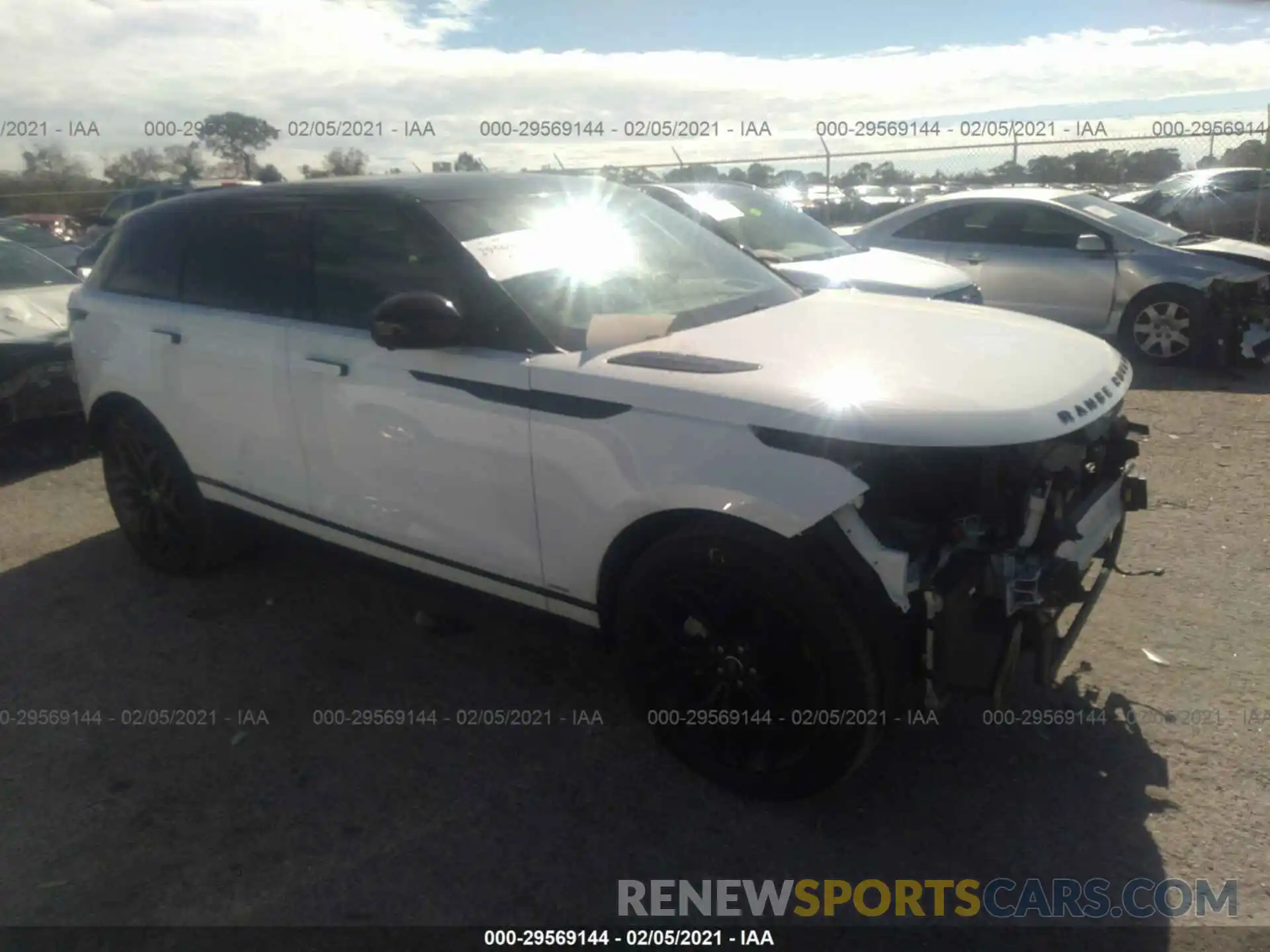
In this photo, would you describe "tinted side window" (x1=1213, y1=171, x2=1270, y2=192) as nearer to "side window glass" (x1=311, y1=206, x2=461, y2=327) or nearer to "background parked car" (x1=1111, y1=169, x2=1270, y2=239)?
"background parked car" (x1=1111, y1=169, x2=1270, y2=239)

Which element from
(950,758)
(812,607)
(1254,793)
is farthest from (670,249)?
(1254,793)

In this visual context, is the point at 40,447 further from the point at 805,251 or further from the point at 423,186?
the point at 805,251

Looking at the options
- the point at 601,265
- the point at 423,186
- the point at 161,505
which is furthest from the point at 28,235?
the point at 601,265

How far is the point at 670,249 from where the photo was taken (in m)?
4.00

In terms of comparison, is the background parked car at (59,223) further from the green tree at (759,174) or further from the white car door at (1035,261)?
the white car door at (1035,261)

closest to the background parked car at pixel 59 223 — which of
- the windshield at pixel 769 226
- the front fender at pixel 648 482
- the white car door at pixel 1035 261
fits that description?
the windshield at pixel 769 226

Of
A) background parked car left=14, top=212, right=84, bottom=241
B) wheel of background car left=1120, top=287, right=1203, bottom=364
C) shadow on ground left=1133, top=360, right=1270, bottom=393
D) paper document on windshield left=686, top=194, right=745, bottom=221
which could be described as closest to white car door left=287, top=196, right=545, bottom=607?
paper document on windshield left=686, top=194, right=745, bottom=221

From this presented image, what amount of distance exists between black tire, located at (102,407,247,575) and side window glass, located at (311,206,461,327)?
1.30 meters

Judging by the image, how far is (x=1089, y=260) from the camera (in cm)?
876

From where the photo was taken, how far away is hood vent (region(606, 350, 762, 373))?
292 cm

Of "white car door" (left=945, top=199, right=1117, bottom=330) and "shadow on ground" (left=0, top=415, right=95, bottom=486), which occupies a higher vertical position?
"white car door" (left=945, top=199, right=1117, bottom=330)

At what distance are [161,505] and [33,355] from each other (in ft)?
8.75

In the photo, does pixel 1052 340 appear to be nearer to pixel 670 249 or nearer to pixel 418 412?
pixel 670 249

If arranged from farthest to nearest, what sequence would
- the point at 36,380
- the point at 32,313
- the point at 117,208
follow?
the point at 117,208 → the point at 32,313 → the point at 36,380
